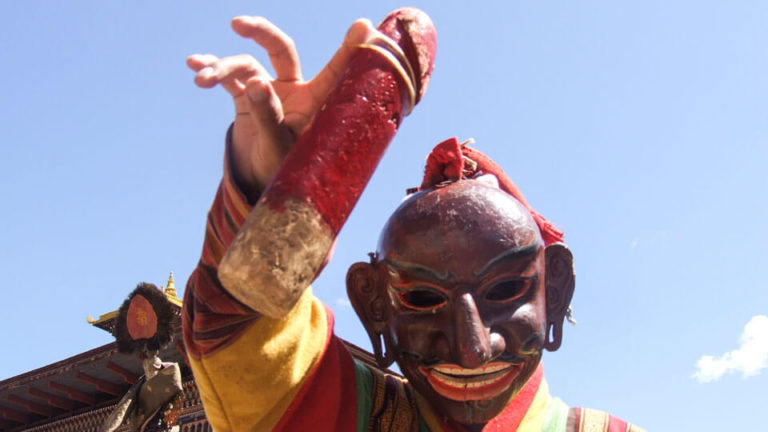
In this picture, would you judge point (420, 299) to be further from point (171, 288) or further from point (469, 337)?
point (171, 288)

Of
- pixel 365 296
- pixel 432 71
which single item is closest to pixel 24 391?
pixel 365 296

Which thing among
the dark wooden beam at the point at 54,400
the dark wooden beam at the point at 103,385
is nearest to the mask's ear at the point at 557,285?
the dark wooden beam at the point at 103,385

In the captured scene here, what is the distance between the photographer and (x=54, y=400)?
11531 mm

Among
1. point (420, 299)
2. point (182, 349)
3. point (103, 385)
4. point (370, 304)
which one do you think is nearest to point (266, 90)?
point (420, 299)

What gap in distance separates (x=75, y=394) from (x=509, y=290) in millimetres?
10763

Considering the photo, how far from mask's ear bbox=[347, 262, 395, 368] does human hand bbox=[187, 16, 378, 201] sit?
735mm

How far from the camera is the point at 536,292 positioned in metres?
2.28

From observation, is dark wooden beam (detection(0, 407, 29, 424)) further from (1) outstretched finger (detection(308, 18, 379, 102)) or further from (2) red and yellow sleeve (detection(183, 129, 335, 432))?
(1) outstretched finger (detection(308, 18, 379, 102))

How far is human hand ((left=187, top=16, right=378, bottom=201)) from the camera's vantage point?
66.4 inches

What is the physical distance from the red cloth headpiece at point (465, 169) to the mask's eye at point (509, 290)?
429mm

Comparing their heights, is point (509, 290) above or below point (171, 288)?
below

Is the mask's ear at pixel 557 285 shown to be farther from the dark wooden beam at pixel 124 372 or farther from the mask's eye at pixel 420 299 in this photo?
the dark wooden beam at pixel 124 372

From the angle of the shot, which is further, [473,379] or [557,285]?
[557,285]

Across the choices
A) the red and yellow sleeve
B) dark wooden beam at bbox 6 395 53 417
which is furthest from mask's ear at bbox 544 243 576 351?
dark wooden beam at bbox 6 395 53 417
